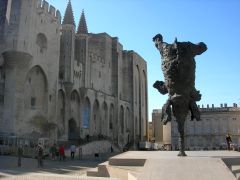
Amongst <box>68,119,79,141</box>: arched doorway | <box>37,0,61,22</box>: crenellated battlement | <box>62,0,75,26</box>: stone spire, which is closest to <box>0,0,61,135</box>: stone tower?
<box>37,0,61,22</box>: crenellated battlement

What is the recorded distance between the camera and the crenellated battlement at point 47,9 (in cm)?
3311

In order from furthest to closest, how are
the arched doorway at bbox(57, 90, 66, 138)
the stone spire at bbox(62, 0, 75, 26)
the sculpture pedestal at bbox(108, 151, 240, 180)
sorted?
the stone spire at bbox(62, 0, 75, 26), the arched doorway at bbox(57, 90, 66, 138), the sculpture pedestal at bbox(108, 151, 240, 180)

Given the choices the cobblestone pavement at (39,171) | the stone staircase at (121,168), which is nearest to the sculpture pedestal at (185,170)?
the stone staircase at (121,168)

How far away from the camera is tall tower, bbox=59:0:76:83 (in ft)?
122

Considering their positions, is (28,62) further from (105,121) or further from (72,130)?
(105,121)

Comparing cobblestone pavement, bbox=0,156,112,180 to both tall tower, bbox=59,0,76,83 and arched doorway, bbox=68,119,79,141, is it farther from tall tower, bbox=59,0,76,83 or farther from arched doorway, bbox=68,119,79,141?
arched doorway, bbox=68,119,79,141

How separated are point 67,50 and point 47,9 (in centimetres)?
509

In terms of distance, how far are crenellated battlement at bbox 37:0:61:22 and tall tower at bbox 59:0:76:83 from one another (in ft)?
6.92

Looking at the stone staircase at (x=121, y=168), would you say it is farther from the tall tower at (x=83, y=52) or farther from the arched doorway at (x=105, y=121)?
the arched doorway at (x=105, y=121)

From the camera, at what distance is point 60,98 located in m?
37.2

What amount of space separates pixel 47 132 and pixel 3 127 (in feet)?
18.5

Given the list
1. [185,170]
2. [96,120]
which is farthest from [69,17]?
[185,170]

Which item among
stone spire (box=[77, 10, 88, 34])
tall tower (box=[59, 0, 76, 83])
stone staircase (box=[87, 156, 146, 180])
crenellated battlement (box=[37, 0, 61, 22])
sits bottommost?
stone staircase (box=[87, 156, 146, 180])

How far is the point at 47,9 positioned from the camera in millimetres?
34406
